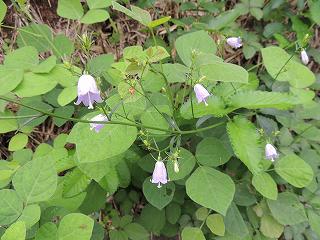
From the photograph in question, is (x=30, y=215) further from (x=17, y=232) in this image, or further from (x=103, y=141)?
(x=103, y=141)

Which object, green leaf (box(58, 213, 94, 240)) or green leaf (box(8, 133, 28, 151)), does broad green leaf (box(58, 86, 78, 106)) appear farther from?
green leaf (box(58, 213, 94, 240))

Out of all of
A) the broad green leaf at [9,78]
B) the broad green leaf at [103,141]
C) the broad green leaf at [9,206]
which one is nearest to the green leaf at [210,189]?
the broad green leaf at [103,141]

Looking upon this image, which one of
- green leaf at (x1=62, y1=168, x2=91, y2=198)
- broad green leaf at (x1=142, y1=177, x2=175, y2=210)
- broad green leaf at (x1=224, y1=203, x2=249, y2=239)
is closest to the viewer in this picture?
green leaf at (x1=62, y1=168, x2=91, y2=198)

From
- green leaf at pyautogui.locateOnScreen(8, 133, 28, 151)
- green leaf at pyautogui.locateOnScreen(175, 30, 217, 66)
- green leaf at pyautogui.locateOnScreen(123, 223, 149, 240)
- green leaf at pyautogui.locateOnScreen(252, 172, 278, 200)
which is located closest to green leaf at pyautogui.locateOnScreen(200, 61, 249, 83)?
green leaf at pyautogui.locateOnScreen(175, 30, 217, 66)

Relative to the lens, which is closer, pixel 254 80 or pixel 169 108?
pixel 169 108

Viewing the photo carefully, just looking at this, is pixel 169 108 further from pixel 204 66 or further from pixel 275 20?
pixel 275 20

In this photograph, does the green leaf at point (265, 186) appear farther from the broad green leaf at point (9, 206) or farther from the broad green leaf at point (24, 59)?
the broad green leaf at point (24, 59)

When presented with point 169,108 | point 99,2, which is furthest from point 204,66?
point 99,2
